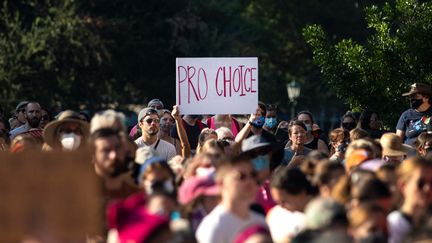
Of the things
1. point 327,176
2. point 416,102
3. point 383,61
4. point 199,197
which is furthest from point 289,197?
point 383,61

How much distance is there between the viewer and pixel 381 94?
61.9 feet

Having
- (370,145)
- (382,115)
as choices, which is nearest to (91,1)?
(382,115)

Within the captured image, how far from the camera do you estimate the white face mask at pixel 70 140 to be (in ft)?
39.2

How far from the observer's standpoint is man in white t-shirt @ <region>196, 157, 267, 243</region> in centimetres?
943

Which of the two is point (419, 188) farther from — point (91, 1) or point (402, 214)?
point (91, 1)

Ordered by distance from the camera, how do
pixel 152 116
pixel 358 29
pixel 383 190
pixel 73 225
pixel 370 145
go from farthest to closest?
pixel 358 29 < pixel 152 116 < pixel 370 145 < pixel 383 190 < pixel 73 225

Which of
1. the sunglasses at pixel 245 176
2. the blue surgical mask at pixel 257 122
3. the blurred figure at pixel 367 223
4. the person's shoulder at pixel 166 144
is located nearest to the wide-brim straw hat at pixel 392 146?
the blue surgical mask at pixel 257 122

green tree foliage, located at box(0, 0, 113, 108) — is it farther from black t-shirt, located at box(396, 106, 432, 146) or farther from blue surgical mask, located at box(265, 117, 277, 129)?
black t-shirt, located at box(396, 106, 432, 146)

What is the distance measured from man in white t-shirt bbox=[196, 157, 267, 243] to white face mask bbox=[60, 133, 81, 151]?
8.19 feet

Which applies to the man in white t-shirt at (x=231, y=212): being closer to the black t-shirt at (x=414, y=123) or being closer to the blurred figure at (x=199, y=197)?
the blurred figure at (x=199, y=197)

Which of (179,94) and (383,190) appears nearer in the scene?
(383,190)

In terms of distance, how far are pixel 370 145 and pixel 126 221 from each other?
3842mm

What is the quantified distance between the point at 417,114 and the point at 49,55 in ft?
76.3

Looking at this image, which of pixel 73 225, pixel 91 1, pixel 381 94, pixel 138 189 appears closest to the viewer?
pixel 73 225
